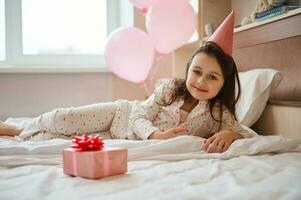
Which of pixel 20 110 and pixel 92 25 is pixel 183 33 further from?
pixel 20 110

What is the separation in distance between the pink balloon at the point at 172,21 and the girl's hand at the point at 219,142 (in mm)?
964

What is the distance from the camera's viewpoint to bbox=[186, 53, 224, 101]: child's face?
1.34 metres

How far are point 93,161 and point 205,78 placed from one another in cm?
68

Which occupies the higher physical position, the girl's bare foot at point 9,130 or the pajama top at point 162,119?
the pajama top at point 162,119

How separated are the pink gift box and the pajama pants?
0.59 metres

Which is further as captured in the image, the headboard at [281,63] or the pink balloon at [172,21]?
the pink balloon at [172,21]

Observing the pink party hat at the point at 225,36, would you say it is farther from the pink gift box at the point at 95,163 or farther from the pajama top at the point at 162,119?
the pink gift box at the point at 95,163

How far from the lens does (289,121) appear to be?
56.3 inches

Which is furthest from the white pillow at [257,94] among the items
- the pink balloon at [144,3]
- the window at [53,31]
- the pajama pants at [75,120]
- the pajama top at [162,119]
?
the window at [53,31]

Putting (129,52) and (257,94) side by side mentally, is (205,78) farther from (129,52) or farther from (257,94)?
(129,52)

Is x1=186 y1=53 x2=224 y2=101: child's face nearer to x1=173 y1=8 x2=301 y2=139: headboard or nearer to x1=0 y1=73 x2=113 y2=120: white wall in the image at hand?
x1=173 y1=8 x2=301 y2=139: headboard

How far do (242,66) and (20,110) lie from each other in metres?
1.46

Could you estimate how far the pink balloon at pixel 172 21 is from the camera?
6.52 feet

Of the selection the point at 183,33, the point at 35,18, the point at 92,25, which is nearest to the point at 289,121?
the point at 183,33
